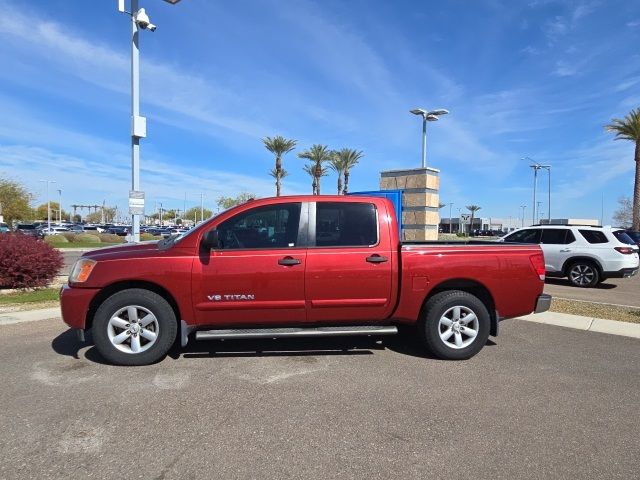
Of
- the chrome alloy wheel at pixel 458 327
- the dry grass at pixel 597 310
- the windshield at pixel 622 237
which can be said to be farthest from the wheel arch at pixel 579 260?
the chrome alloy wheel at pixel 458 327

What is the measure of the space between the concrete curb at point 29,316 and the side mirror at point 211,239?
4.28 m

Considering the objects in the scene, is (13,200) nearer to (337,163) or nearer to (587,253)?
(337,163)

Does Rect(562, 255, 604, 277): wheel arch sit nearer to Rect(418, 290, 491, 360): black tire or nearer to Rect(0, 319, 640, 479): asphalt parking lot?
Rect(0, 319, 640, 479): asphalt parking lot

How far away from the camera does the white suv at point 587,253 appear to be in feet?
40.9

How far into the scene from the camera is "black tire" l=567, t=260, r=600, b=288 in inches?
503

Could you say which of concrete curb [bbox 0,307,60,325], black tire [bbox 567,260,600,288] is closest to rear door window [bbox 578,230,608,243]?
black tire [bbox 567,260,600,288]

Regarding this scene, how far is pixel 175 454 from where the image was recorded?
129 inches


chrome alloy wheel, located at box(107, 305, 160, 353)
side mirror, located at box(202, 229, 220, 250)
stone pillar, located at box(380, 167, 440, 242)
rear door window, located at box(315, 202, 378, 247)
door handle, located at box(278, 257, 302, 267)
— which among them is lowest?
chrome alloy wheel, located at box(107, 305, 160, 353)

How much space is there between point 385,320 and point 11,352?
4548mm

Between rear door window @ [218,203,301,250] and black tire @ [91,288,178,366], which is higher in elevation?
rear door window @ [218,203,301,250]

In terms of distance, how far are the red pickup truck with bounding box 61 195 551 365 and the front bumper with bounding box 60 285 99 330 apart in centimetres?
1

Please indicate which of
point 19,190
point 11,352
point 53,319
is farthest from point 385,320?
point 19,190

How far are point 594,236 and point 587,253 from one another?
528mm

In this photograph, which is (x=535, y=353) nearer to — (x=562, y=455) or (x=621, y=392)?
(x=621, y=392)
